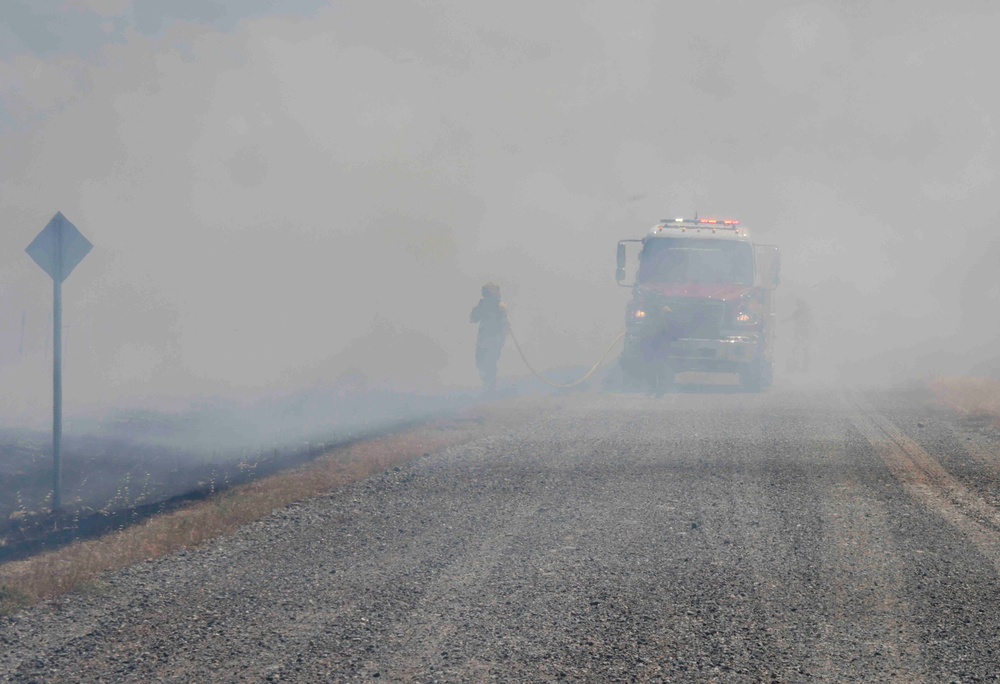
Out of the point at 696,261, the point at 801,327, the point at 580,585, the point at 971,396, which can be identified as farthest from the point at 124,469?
the point at 801,327

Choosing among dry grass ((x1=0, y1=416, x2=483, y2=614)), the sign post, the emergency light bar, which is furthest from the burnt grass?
the emergency light bar

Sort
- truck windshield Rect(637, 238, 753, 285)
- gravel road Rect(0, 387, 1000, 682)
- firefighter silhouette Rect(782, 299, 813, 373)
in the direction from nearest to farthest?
gravel road Rect(0, 387, 1000, 682) < truck windshield Rect(637, 238, 753, 285) < firefighter silhouette Rect(782, 299, 813, 373)

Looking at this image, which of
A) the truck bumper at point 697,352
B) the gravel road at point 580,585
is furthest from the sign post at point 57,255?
the truck bumper at point 697,352

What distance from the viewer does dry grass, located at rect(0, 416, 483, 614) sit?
6.11m

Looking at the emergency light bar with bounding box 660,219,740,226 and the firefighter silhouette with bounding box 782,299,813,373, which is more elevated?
the emergency light bar with bounding box 660,219,740,226

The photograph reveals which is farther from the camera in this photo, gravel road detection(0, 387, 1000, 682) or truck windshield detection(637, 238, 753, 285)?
truck windshield detection(637, 238, 753, 285)

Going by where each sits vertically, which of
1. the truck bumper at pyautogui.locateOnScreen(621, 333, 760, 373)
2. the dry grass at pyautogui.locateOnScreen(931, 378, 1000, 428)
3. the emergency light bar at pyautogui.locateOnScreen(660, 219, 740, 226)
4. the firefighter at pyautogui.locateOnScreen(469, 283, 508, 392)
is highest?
the emergency light bar at pyautogui.locateOnScreen(660, 219, 740, 226)

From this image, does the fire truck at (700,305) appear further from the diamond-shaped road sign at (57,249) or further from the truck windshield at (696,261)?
the diamond-shaped road sign at (57,249)

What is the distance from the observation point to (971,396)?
1683 centimetres

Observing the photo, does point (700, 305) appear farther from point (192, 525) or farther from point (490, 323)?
point (192, 525)

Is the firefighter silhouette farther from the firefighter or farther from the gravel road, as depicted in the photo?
the gravel road

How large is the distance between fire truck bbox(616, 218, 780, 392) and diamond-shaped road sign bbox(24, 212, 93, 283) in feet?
39.6

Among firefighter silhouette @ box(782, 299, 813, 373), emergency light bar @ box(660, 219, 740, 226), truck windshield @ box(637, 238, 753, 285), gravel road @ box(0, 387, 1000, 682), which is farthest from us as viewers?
firefighter silhouette @ box(782, 299, 813, 373)

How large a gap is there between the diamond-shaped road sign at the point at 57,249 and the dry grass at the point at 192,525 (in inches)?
101
